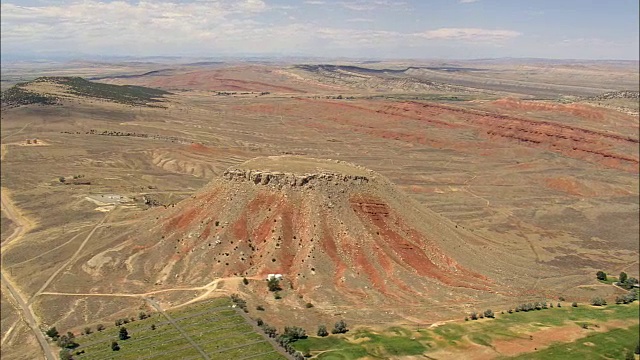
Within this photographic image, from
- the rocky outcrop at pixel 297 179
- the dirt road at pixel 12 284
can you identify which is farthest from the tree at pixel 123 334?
the rocky outcrop at pixel 297 179

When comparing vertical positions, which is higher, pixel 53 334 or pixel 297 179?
pixel 297 179

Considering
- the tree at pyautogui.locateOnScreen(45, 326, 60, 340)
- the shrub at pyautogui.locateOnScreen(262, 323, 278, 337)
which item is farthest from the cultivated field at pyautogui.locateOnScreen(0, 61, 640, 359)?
the shrub at pyautogui.locateOnScreen(262, 323, 278, 337)

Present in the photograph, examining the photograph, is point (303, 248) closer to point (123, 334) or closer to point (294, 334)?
point (294, 334)

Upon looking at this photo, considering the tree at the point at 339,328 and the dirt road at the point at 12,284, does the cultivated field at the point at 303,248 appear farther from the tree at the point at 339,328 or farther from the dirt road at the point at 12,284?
the tree at the point at 339,328

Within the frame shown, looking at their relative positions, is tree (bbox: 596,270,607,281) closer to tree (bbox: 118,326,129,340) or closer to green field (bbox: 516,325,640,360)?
green field (bbox: 516,325,640,360)

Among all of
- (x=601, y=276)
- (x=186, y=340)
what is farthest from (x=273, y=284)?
(x=601, y=276)
